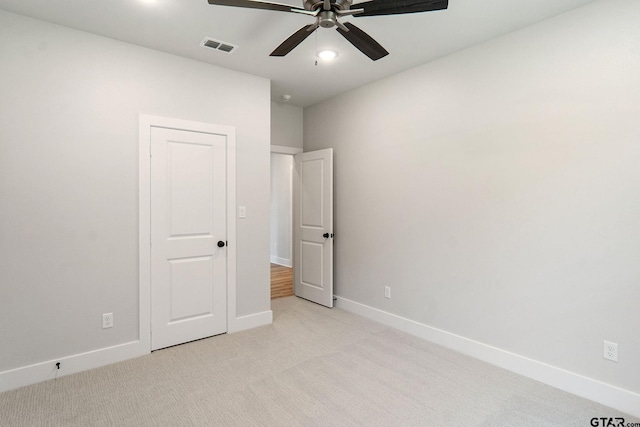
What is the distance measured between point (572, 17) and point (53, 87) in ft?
13.0

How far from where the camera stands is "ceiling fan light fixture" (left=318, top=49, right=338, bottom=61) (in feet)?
10.0

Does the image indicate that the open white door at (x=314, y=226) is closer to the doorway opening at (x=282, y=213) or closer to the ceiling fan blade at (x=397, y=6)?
the doorway opening at (x=282, y=213)

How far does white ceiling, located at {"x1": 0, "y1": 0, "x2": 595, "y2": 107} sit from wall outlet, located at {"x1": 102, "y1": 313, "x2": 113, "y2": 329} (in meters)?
2.37

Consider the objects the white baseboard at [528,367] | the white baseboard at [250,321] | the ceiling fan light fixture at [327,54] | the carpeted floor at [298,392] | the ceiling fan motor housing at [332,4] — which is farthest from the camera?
the white baseboard at [250,321]

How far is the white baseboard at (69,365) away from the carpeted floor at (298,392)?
0.08m

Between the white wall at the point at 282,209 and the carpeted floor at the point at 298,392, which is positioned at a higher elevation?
the white wall at the point at 282,209

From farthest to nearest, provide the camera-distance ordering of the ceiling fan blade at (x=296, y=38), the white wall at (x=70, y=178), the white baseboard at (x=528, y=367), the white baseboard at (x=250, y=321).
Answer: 1. the white baseboard at (x=250, y=321)
2. the white wall at (x=70, y=178)
3. the white baseboard at (x=528, y=367)
4. the ceiling fan blade at (x=296, y=38)

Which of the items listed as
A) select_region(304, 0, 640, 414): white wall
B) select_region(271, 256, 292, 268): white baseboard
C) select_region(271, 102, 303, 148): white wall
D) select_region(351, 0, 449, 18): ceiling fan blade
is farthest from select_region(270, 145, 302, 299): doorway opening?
select_region(351, 0, 449, 18): ceiling fan blade

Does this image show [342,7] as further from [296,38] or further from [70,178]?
[70,178]

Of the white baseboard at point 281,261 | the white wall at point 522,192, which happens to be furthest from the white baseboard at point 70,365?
the white baseboard at point 281,261

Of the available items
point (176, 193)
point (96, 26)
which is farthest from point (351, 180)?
point (96, 26)

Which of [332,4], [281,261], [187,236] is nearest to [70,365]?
[187,236]

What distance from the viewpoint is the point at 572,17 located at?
2.43m

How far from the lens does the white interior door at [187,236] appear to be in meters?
3.12
